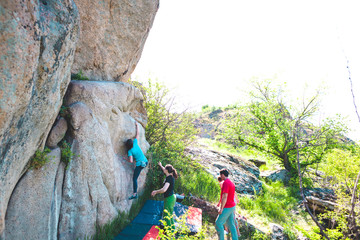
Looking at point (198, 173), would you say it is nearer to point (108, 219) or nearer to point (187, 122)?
point (187, 122)

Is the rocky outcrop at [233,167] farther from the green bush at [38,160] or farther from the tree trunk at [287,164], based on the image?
the green bush at [38,160]

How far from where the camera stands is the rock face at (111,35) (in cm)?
692

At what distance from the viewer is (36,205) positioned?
3896mm

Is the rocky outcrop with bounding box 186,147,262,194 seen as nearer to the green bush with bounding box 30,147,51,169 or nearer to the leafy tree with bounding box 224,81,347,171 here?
the leafy tree with bounding box 224,81,347,171

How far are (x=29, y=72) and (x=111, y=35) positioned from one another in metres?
4.92

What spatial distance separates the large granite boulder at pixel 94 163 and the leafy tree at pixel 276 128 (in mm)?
9669

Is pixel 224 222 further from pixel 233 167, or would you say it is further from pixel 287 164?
pixel 287 164

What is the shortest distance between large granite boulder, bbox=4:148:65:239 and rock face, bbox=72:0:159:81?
11.7 ft

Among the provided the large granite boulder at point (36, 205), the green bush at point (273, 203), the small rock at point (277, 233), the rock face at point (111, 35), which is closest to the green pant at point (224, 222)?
the small rock at point (277, 233)

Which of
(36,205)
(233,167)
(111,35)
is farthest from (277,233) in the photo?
(111,35)

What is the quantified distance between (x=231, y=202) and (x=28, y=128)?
485cm

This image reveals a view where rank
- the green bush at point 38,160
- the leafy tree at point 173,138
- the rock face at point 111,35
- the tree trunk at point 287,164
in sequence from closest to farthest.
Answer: the green bush at point 38,160, the rock face at point 111,35, the leafy tree at point 173,138, the tree trunk at point 287,164

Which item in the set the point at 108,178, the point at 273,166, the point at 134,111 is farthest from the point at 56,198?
the point at 273,166

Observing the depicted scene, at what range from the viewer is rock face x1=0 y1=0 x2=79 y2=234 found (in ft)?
9.25
